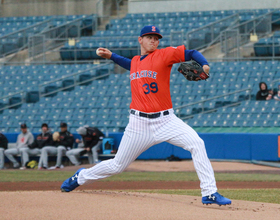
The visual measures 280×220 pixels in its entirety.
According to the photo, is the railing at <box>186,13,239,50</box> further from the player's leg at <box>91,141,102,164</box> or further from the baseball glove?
the baseball glove

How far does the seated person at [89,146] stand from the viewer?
1280 cm

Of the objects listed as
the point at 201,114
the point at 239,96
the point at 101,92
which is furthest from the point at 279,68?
the point at 101,92

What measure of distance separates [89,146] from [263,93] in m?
5.39

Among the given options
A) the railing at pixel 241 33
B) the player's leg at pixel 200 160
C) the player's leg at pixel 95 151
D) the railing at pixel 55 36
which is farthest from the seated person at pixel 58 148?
the player's leg at pixel 200 160

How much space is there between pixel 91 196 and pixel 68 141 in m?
7.57

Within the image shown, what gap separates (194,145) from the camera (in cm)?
501

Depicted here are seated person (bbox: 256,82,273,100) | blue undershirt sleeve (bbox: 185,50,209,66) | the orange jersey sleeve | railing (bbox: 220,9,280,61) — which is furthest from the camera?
railing (bbox: 220,9,280,61)

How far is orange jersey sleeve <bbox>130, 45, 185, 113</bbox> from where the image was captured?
5.10 metres

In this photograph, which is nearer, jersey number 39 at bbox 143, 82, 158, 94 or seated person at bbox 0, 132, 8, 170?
jersey number 39 at bbox 143, 82, 158, 94

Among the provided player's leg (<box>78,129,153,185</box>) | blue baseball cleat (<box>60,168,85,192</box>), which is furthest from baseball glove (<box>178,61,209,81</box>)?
blue baseball cleat (<box>60,168,85,192</box>)

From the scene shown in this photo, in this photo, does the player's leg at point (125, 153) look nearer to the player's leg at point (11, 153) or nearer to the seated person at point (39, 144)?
the seated person at point (39, 144)

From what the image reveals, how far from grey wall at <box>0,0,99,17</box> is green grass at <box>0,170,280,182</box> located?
14137mm

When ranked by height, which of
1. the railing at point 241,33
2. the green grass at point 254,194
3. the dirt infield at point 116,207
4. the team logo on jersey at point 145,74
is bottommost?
the green grass at point 254,194

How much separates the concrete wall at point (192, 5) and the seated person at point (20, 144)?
10.9 meters
